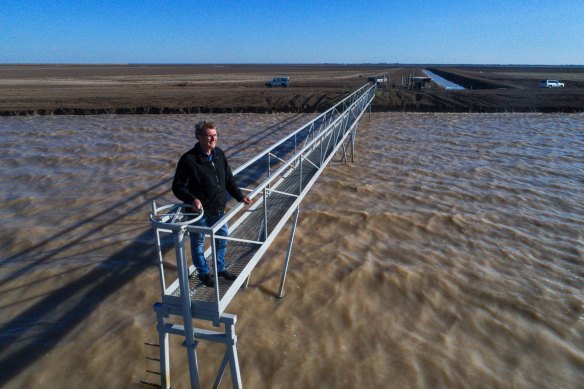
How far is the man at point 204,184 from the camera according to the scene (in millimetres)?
3543

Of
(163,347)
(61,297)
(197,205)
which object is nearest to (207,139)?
(197,205)

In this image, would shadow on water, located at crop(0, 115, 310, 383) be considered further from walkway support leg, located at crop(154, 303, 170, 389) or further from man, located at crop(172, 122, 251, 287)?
man, located at crop(172, 122, 251, 287)

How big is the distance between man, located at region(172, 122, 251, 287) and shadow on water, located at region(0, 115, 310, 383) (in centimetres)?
221

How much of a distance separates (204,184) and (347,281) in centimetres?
281

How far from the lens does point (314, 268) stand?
593cm

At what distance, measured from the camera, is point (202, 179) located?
3.65 metres

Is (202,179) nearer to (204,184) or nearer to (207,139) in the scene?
(204,184)

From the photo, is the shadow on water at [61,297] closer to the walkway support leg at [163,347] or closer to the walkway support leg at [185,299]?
the walkway support leg at [163,347]

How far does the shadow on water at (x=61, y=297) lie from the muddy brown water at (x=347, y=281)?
23 millimetres

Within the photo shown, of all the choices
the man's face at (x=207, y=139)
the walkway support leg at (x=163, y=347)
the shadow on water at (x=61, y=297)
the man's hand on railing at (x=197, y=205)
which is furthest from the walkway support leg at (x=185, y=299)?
the shadow on water at (x=61, y=297)

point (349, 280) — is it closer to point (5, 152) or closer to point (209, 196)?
point (209, 196)

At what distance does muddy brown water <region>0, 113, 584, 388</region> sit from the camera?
4098 millimetres

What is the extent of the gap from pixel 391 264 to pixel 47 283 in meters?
4.97

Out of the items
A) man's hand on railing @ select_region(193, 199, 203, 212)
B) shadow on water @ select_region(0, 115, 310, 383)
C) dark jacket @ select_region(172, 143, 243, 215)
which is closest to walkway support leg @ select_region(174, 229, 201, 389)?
man's hand on railing @ select_region(193, 199, 203, 212)
